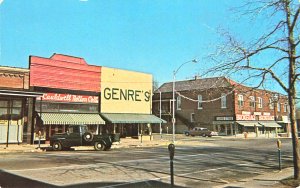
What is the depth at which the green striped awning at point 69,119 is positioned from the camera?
99.2 feet

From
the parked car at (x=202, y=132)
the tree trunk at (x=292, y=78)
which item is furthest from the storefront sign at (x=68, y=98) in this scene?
the parked car at (x=202, y=132)

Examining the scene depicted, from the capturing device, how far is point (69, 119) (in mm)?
32094

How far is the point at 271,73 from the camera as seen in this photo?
11047 millimetres

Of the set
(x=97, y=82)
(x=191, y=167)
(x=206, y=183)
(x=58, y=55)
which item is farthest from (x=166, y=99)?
(x=206, y=183)

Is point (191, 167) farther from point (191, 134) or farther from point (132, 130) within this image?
point (191, 134)

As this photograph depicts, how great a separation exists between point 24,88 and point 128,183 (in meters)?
21.3

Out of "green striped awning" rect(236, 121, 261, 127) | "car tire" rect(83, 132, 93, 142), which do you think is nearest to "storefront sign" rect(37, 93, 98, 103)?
"car tire" rect(83, 132, 93, 142)

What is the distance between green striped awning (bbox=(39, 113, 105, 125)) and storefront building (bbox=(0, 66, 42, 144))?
141 centimetres

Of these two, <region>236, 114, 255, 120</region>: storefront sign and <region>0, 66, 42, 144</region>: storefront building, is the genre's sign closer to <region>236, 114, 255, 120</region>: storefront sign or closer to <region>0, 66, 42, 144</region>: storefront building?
<region>0, 66, 42, 144</region>: storefront building

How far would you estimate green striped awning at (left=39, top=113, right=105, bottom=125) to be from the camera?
30.2m

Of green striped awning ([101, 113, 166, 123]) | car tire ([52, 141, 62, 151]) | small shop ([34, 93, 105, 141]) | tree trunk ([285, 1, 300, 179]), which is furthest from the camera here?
green striped awning ([101, 113, 166, 123])

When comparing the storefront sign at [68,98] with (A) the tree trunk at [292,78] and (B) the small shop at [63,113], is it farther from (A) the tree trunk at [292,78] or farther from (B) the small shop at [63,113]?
(A) the tree trunk at [292,78]

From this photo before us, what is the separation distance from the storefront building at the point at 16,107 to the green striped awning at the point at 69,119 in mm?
1413

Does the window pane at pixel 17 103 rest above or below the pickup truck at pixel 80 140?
above
